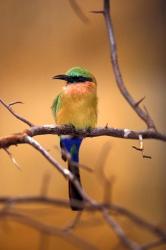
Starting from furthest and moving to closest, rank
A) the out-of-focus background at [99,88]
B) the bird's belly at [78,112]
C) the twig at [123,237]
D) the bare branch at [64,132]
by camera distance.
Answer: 1. the out-of-focus background at [99,88]
2. the bird's belly at [78,112]
3. the bare branch at [64,132]
4. the twig at [123,237]

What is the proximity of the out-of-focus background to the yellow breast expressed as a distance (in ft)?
1.55

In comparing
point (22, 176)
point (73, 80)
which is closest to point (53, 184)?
point (22, 176)

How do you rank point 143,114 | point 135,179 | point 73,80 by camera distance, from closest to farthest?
1. point 143,114
2. point 73,80
3. point 135,179

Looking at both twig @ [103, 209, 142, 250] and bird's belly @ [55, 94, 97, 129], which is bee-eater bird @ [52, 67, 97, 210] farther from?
twig @ [103, 209, 142, 250]

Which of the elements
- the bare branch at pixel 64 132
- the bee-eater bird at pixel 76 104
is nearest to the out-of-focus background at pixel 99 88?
the bee-eater bird at pixel 76 104

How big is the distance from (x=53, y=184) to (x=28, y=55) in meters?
0.49

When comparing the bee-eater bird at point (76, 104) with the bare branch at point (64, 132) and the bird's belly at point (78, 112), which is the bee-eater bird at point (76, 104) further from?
the bare branch at point (64, 132)

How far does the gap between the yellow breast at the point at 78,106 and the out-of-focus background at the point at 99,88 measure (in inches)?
18.6

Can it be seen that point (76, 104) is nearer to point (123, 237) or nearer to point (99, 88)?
point (99, 88)

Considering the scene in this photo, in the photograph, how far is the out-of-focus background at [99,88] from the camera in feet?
5.65

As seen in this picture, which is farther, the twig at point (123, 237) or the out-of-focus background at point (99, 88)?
the out-of-focus background at point (99, 88)

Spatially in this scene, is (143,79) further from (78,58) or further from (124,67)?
(78,58)

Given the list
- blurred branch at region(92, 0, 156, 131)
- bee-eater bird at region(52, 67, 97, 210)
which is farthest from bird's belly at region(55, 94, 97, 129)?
blurred branch at region(92, 0, 156, 131)

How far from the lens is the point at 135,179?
174 cm
